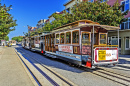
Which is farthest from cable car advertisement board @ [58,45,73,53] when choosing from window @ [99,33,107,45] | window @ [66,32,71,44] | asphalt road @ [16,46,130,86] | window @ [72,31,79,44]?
window @ [99,33,107,45]

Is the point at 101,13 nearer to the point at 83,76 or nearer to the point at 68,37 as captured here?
the point at 68,37

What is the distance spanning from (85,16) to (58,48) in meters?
5.83

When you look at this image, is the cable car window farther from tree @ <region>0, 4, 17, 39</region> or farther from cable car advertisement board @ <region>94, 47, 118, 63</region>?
tree @ <region>0, 4, 17, 39</region>

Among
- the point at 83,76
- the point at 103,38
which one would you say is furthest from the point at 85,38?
the point at 83,76

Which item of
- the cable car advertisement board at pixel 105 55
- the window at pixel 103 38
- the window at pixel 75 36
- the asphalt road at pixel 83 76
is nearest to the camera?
the asphalt road at pixel 83 76

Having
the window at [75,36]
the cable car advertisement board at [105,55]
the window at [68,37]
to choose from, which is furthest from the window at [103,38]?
the window at [68,37]

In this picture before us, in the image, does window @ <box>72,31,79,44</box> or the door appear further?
window @ <box>72,31,79,44</box>

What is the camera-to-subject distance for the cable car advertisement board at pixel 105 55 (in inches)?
260

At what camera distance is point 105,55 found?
6887mm

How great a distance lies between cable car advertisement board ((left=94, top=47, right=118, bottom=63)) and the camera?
260 inches

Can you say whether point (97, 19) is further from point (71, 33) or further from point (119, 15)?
point (71, 33)

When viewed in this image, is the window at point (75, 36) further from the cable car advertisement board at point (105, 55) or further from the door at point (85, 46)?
the cable car advertisement board at point (105, 55)

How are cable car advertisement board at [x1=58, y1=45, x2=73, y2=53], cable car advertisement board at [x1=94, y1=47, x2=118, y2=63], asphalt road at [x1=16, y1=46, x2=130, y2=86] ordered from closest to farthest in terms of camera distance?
asphalt road at [x1=16, y1=46, x2=130, y2=86], cable car advertisement board at [x1=94, y1=47, x2=118, y2=63], cable car advertisement board at [x1=58, y1=45, x2=73, y2=53]

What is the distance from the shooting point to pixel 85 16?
1405cm
